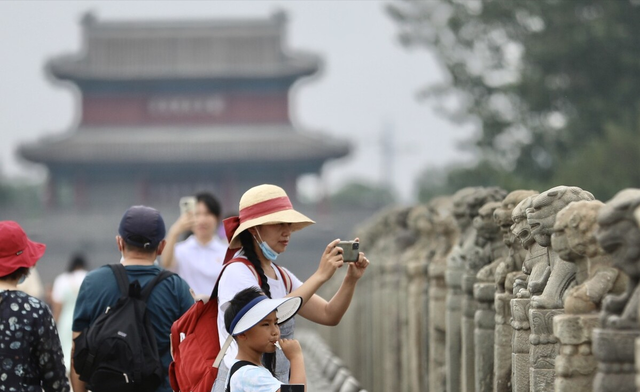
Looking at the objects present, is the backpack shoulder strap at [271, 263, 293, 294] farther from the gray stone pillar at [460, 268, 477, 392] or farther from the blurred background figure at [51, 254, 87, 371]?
the blurred background figure at [51, 254, 87, 371]

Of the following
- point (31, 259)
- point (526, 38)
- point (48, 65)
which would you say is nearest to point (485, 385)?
point (31, 259)

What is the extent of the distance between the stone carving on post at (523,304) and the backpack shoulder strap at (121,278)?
161cm

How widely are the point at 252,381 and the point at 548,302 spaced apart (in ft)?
3.88

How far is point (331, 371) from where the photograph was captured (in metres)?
12.0

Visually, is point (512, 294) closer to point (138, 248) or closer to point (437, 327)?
point (138, 248)

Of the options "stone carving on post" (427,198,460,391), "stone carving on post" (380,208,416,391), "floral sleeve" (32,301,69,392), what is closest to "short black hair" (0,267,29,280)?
"floral sleeve" (32,301,69,392)

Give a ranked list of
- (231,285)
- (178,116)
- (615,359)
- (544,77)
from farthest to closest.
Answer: (178,116), (544,77), (231,285), (615,359)

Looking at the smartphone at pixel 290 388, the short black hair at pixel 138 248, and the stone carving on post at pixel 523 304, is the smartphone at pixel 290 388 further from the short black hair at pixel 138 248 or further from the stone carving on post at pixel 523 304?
the short black hair at pixel 138 248

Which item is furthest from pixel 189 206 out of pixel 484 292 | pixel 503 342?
pixel 503 342

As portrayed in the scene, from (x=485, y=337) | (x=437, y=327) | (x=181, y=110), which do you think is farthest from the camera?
(x=181, y=110)

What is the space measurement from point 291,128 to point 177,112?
12.9 ft

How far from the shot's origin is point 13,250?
489 centimetres

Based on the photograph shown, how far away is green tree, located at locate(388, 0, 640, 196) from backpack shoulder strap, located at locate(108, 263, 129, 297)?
44.9ft

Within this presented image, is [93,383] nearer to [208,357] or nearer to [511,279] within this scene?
[208,357]
